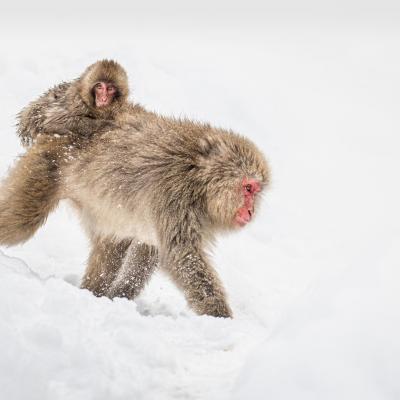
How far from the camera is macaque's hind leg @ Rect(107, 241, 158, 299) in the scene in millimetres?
5094

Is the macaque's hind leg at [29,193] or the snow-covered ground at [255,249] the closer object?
the snow-covered ground at [255,249]

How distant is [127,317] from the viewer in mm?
3031

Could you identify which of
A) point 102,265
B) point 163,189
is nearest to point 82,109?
point 163,189

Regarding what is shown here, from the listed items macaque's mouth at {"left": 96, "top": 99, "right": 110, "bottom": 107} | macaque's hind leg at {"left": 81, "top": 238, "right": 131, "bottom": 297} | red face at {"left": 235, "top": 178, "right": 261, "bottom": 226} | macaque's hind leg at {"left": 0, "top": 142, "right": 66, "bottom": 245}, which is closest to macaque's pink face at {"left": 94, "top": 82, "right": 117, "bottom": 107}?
macaque's mouth at {"left": 96, "top": 99, "right": 110, "bottom": 107}

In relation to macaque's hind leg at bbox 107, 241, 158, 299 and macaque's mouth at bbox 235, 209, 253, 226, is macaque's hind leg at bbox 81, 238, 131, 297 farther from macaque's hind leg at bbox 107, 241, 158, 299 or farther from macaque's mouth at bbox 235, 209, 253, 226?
macaque's mouth at bbox 235, 209, 253, 226

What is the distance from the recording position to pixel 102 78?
4855 millimetres

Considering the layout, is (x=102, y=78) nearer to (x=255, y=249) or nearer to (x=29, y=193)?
(x=29, y=193)

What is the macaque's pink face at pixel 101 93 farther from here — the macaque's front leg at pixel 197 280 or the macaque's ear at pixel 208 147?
the macaque's front leg at pixel 197 280

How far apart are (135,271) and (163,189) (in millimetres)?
831

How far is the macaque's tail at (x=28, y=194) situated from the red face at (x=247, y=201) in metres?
1.23

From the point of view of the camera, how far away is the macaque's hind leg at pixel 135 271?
5.09m

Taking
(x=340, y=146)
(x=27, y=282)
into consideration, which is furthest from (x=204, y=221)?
(x=340, y=146)

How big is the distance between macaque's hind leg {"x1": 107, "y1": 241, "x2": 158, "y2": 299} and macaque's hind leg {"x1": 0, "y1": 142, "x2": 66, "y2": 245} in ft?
2.31

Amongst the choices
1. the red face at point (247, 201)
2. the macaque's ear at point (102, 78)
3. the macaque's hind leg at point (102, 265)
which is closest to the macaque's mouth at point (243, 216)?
the red face at point (247, 201)
